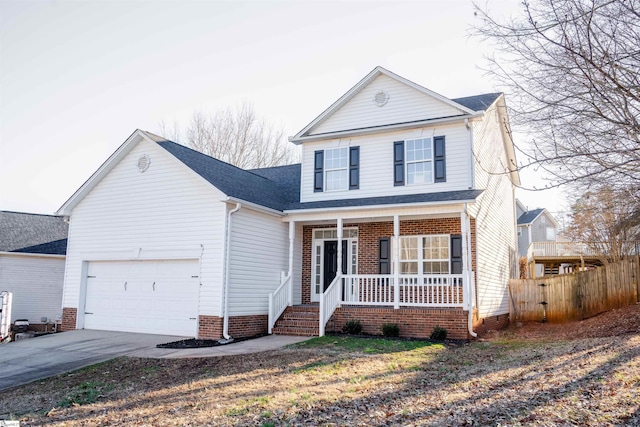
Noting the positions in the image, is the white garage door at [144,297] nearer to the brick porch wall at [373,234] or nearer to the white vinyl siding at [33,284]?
the brick porch wall at [373,234]

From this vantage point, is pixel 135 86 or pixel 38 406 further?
pixel 135 86

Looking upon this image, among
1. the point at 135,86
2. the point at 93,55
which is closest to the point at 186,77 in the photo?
the point at 135,86

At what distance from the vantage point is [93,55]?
1265cm

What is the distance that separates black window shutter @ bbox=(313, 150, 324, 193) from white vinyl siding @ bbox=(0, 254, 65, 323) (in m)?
12.7

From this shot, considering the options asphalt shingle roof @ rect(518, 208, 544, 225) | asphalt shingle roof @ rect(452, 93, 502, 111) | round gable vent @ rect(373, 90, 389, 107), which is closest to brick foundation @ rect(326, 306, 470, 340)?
asphalt shingle roof @ rect(452, 93, 502, 111)

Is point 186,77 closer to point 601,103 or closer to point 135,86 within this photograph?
point 135,86

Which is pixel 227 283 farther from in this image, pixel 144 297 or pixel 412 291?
pixel 412 291

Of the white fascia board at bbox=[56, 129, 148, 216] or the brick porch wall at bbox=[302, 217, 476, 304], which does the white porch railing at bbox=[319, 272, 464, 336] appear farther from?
the white fascia board at bbox=[56, 129, 148, 216]

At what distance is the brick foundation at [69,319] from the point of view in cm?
1589

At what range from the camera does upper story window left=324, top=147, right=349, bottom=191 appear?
1652cm

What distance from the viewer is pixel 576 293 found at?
723 inches

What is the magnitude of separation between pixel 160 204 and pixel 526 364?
10.8 metres

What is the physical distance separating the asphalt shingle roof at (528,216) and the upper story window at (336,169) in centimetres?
2717

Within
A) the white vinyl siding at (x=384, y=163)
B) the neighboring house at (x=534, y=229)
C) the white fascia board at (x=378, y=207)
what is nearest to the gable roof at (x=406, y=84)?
Answer: the white vinyl siding at (x=384, y=163)
